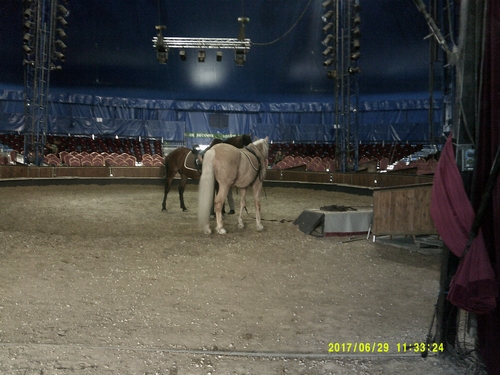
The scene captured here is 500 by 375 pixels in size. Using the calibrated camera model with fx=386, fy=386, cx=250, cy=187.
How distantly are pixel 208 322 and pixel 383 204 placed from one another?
3.96 meters

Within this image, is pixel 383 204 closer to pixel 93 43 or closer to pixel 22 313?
pixel 22 313

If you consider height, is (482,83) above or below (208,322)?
above

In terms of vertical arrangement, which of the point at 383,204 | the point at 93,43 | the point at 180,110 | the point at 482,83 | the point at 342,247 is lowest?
the point at 342,247

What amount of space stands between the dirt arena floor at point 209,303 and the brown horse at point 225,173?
1.50ft

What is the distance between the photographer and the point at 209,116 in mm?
29438

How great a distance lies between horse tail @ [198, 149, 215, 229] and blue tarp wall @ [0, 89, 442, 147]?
21921 mm

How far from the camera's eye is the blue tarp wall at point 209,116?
25.5 meters

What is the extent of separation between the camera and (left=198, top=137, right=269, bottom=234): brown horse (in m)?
6.23

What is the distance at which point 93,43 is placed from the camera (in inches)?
875

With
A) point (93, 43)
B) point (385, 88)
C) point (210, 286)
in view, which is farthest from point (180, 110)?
point (210, 286)

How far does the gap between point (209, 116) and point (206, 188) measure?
23993 millimetres

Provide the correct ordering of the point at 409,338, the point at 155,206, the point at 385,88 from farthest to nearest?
the point at 385,88
the point at 155,206
the point at 409,338

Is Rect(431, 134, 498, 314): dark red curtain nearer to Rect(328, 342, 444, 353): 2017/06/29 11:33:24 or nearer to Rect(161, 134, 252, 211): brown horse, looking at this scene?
Rect(328, 342, 444, 353): 2017/06/29 11:33:24

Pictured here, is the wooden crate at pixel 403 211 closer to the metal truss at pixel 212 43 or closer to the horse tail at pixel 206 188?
the horse tail at pixel 206 188
